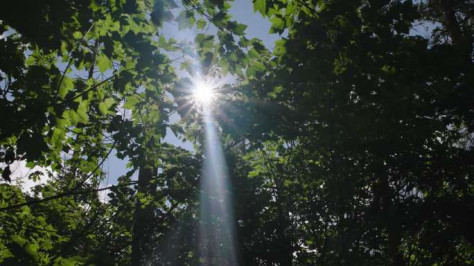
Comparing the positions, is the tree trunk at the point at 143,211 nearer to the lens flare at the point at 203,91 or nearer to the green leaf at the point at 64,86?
the lens flare at the point at 203,91

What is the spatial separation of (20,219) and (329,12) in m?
4.73

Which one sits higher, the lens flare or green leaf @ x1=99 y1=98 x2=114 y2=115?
the lens flare

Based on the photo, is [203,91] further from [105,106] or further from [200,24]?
[105,106]

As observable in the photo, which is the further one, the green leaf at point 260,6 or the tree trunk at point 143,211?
the tree trunk at point 143,211

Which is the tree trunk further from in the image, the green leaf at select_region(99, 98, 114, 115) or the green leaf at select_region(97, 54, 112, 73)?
the green leaf at select_region(97, 54, 112, 73)

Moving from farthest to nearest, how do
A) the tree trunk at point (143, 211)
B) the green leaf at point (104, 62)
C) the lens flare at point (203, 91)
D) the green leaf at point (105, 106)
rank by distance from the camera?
the tree trunk at point (143, 211) → the lens flare at point (203, 91) → the green leaf at point (105, 106) → the green leaf at point (104, 62)

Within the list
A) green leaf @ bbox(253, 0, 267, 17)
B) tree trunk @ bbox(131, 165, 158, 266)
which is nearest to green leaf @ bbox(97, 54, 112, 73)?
tree trunk @ bbox(131, 165, 158, 266)

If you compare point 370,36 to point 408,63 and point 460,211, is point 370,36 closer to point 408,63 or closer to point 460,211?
point 408,63

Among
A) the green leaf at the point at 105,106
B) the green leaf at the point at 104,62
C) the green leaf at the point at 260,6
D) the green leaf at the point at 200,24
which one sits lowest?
the green leaf at the point at 260,6

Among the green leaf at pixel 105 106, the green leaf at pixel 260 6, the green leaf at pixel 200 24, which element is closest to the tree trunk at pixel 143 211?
the green leaf at pixel 105 106

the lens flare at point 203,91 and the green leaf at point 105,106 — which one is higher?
the lens flare at point 203,91

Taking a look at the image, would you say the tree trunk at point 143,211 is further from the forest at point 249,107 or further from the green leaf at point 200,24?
the green leaf at point 200,24

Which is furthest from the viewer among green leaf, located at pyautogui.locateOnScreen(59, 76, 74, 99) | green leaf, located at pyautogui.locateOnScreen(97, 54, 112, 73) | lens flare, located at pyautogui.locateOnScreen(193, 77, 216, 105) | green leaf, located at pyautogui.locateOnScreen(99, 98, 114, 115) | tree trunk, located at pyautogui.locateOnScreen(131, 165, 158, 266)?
tree trunk, located at pyautogui.locateOnScreen(131, 165, 158, 266)

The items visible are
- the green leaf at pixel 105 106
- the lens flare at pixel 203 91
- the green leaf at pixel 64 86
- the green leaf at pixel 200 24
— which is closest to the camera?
the green leaf at pixel 64 86
